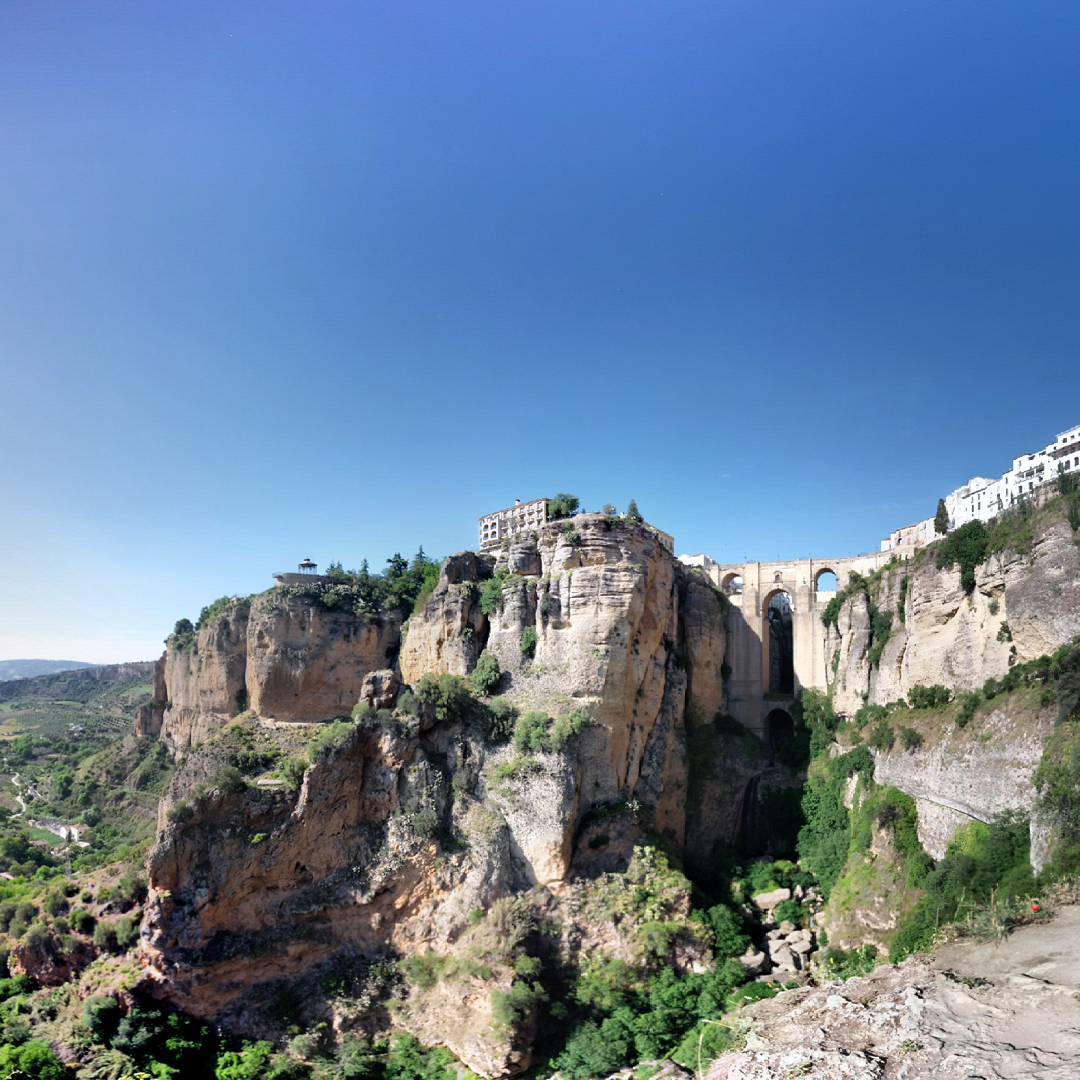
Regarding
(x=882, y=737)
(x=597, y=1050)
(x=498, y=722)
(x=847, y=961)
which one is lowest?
(x=597, y=1050)

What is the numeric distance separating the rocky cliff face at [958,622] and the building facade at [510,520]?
30.3 m

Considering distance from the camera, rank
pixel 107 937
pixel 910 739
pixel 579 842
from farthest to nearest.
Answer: pixel 579 842, pixel 910 739, pixel 107 937

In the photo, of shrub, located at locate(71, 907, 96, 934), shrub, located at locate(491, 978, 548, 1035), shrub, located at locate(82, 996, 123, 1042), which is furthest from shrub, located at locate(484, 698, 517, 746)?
shrub, located at locate(71, 907, 96, 934)

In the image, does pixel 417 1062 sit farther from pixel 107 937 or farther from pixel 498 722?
pixel 498 722

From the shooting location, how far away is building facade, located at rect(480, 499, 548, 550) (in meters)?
66.6

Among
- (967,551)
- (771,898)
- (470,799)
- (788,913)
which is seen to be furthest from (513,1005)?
(967,551)

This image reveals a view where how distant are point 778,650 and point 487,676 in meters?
20.5

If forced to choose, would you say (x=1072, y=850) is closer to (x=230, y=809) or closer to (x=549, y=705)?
(x=549, y=705)

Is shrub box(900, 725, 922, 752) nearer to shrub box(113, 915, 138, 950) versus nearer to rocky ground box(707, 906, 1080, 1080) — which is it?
rocky ground box(707, 906, 1080, 1080)

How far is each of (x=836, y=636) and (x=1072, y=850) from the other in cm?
2169

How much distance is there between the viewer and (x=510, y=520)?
69.8 meters

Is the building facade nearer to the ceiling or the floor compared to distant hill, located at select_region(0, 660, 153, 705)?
nearer to the ceiling

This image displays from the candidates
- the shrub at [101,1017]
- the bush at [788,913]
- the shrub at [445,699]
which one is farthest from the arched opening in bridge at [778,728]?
the shrub at [101,1017]

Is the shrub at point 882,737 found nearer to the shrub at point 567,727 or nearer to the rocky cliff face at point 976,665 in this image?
the rocky cliff face at point 976,665
